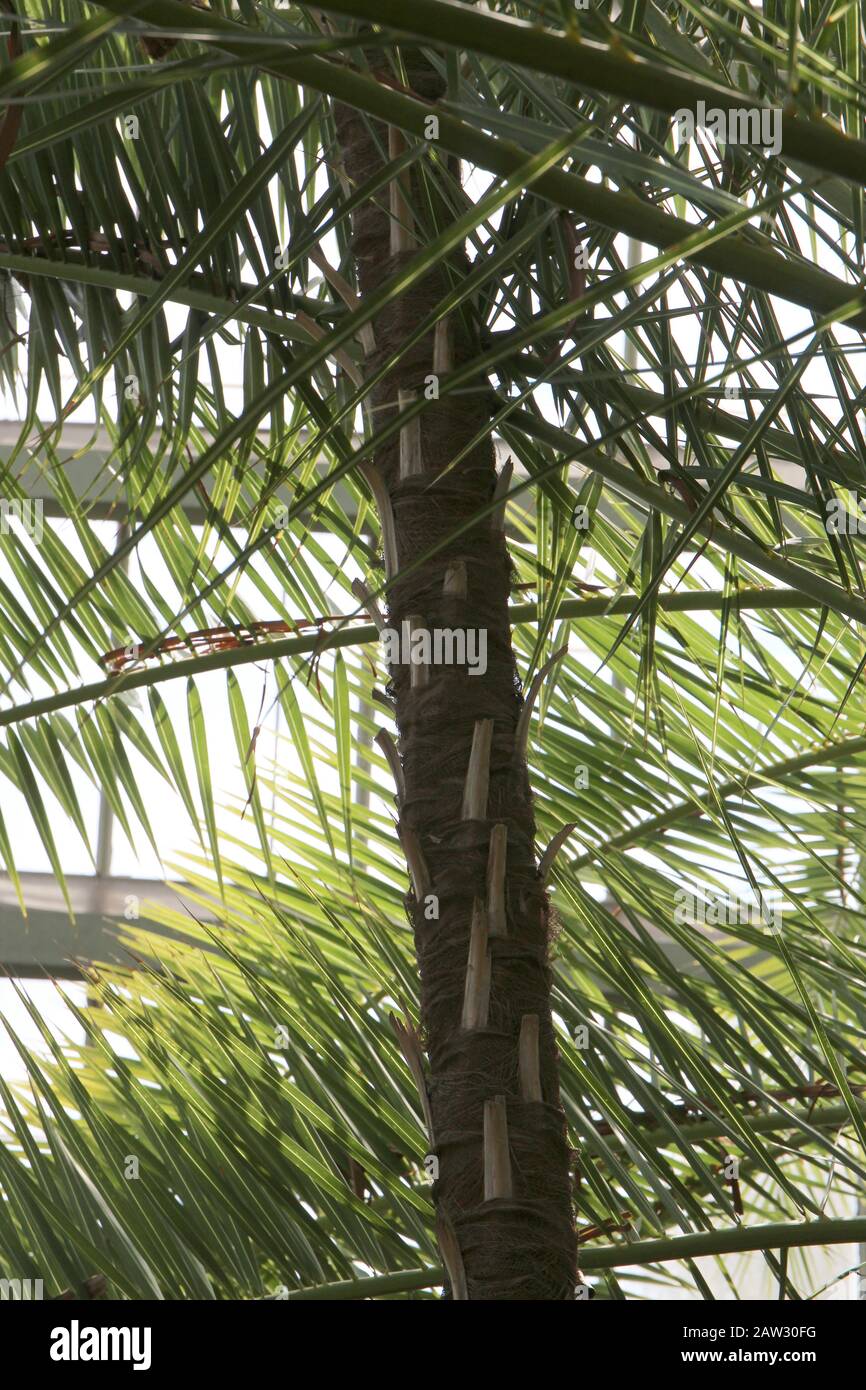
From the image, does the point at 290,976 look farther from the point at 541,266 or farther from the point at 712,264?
the point at 712,264

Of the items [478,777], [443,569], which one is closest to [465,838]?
[478,777]

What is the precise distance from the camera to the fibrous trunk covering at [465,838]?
740 mm

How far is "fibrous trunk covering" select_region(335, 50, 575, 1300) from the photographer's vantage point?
2.43 ft

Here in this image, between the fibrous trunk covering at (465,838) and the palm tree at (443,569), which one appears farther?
the fibrous trunk covering at (465,838)

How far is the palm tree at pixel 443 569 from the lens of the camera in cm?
52

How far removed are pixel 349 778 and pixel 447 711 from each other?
0.53 meters

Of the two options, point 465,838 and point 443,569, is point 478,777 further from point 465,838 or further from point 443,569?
point 443,569

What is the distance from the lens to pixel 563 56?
14.3 inches

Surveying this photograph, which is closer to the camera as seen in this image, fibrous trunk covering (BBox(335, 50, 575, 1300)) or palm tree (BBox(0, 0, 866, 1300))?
palm tree (BBox(0, 0, 866, 1300))

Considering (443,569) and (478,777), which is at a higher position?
(443,569)

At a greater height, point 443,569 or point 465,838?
point 443,569

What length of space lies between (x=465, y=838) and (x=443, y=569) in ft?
0.57

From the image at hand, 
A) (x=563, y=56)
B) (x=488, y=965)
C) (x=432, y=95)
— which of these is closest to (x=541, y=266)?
(x=432, y=95)

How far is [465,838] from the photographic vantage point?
817 mm
